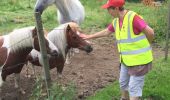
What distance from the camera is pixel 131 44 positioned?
17.4 feet

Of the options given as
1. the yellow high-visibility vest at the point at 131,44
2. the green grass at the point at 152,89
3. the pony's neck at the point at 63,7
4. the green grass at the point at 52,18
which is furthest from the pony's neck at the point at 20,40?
the green grass at the point at 52,18

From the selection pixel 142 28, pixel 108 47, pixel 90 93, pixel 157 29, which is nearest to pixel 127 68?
pixel 142 28

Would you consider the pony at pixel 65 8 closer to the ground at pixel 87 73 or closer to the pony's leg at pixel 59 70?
the ground at pixel 87 73

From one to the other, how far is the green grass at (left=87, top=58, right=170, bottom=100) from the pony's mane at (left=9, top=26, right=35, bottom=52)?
135 cm

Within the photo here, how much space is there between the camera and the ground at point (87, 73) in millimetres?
6594

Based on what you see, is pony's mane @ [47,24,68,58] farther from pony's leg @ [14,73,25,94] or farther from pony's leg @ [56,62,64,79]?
pony's leg @ [14,73,25,94]

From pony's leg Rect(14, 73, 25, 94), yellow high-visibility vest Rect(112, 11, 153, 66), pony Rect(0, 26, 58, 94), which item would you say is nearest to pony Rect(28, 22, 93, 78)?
pony's leg Rect(14, 73, 25, 94)

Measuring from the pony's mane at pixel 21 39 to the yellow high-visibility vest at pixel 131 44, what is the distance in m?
1.17

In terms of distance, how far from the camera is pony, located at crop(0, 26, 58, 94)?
18.5ft

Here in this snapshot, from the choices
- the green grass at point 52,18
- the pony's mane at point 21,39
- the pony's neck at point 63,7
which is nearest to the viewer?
the pony's mane at point 21,39

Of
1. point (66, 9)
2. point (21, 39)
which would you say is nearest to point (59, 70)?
point (21, 39)

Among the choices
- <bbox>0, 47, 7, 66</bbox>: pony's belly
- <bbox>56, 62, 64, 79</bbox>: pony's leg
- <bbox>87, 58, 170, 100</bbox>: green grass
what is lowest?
<bbox>87, 58, 170, 100</bbox>: green grass

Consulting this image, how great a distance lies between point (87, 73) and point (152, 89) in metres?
1.35

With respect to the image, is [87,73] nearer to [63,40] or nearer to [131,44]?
[63,40]
